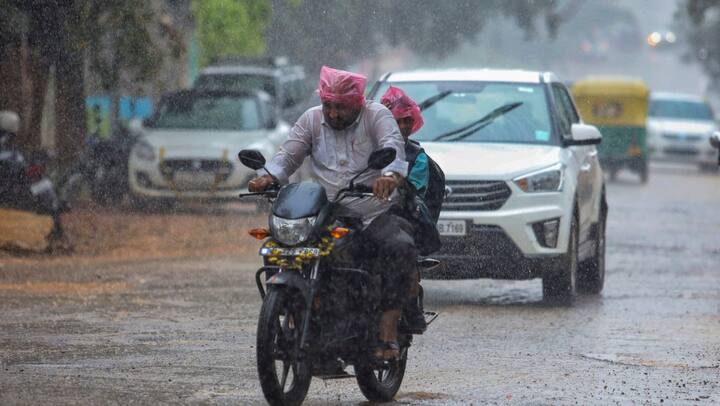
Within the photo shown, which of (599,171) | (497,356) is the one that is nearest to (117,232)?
(599,171)

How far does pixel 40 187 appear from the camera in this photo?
15.6 meters

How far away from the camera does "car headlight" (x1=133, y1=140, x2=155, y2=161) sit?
21.4 m

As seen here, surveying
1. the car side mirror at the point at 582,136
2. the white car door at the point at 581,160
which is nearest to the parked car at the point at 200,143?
the white car door at the point at 581,160

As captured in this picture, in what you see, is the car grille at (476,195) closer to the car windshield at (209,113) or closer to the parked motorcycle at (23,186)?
the parked motorcycle at (23,186)

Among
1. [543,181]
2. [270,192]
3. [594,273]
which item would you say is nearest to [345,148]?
[270,192]

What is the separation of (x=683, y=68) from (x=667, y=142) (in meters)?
87.8

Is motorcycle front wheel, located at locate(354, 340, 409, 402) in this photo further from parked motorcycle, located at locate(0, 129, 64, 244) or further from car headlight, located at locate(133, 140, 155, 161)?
car headlight, located at locate(133, 140, 155, 161)

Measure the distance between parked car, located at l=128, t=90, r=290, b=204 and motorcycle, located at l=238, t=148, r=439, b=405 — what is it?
13.5 meters

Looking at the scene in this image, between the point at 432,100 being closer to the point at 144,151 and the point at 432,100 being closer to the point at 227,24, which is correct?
the point at 144,151

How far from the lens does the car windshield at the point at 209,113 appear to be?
22.5m

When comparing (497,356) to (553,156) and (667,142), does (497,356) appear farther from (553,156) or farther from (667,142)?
(667,142)

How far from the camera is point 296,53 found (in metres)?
50.8

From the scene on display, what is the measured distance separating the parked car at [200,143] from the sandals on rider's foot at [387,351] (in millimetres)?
13436

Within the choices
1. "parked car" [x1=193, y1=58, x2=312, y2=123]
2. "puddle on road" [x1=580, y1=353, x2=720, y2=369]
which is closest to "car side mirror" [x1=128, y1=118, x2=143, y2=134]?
"parked car" [x1=193, y1=58, x2=312, y2=123]
